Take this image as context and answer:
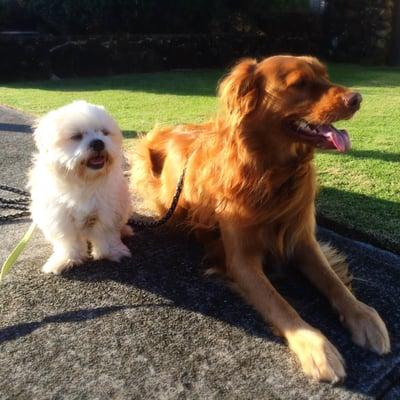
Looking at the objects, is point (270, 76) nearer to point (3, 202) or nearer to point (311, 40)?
point (3, 202)

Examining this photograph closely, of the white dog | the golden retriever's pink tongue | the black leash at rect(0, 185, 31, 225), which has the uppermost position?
the golden retriever's pink tongue

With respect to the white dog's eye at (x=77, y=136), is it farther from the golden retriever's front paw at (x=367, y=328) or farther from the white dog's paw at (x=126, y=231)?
the golden retriever's front paw at (x=367, y=328)

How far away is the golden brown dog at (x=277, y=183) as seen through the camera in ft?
8.50

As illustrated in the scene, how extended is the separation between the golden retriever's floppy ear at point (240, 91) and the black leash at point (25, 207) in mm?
826

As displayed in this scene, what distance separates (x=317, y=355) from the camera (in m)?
2.33

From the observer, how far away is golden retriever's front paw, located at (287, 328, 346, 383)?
2.28 m

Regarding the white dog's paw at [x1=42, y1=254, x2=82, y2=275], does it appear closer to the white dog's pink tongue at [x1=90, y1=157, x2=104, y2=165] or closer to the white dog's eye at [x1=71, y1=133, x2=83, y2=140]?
the white dog's pink tongue at [x1=90, y1=157, x2=104, y2=165]

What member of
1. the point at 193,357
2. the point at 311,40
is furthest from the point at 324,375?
the point at 311,40

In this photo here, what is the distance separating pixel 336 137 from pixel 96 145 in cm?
139

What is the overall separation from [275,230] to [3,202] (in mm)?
2466

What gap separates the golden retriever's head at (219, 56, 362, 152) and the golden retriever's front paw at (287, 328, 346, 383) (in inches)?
38.4

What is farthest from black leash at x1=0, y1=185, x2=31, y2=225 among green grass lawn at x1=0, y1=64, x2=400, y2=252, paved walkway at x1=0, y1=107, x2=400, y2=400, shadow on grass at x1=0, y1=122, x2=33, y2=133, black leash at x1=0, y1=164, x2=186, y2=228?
shadow on grass at x1=0, y1=122, x2=33, y2=133

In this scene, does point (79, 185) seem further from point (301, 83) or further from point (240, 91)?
point (301, 83)

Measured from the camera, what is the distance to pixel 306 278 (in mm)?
3107
